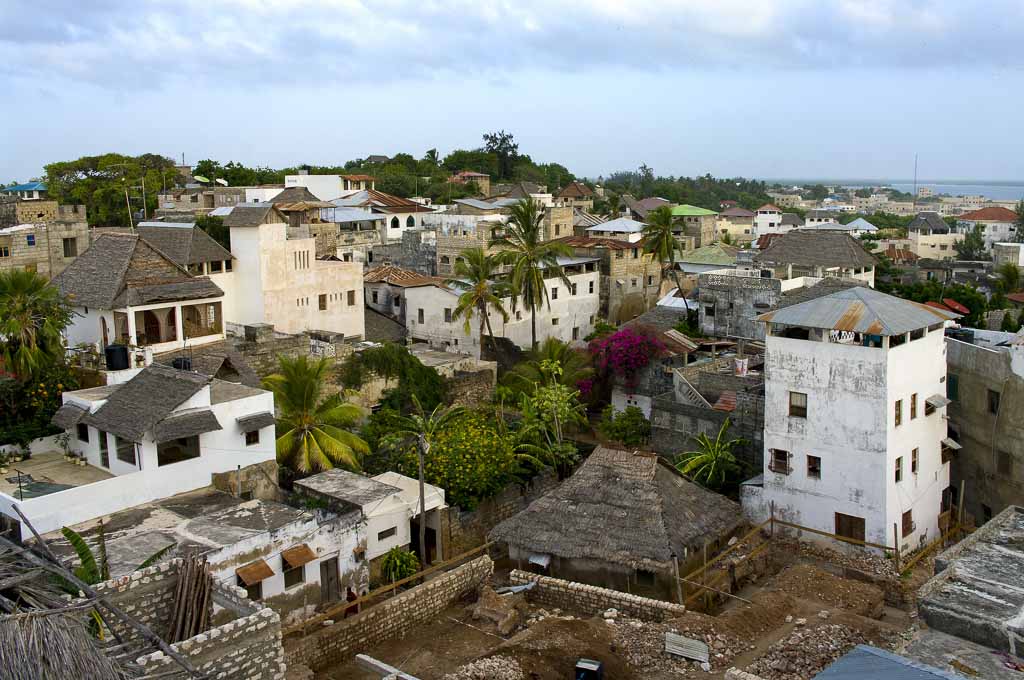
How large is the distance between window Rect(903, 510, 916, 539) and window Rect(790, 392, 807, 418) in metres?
3.61

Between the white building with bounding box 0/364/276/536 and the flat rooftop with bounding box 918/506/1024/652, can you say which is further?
the white building with bounding box 0/364/276/536

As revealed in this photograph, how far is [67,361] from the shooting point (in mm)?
26734

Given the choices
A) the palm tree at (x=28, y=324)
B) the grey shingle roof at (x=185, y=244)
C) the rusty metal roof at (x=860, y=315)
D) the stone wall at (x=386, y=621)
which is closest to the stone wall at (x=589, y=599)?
the stone wall at (x=386, y=621)

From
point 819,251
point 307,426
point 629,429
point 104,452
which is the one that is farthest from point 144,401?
point 819,251

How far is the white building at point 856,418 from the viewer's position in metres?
24.2

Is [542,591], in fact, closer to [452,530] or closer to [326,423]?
[452,530]

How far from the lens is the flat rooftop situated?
15094 millimetres

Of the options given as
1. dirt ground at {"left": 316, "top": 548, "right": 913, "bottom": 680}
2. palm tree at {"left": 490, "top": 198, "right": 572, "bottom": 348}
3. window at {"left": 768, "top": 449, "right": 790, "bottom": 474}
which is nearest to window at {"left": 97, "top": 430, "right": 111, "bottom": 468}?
dirt ground at {"left": 316, "top": 548, "right": 913, "bottom": 680}

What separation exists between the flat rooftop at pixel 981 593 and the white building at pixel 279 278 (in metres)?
25.2

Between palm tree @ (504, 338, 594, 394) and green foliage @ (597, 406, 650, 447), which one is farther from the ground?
palm tree @ (504, 338, 594, 394)

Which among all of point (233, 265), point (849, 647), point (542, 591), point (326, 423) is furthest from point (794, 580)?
point (233, 265)

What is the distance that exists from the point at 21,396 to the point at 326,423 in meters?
7.73

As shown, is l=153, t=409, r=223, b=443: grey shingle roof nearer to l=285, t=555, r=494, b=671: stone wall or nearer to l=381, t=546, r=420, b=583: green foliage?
l=381, t=546, r=420, b=583: green foliage

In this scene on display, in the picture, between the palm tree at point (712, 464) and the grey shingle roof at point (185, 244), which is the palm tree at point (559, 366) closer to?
the palm tree at point (712, 464)
